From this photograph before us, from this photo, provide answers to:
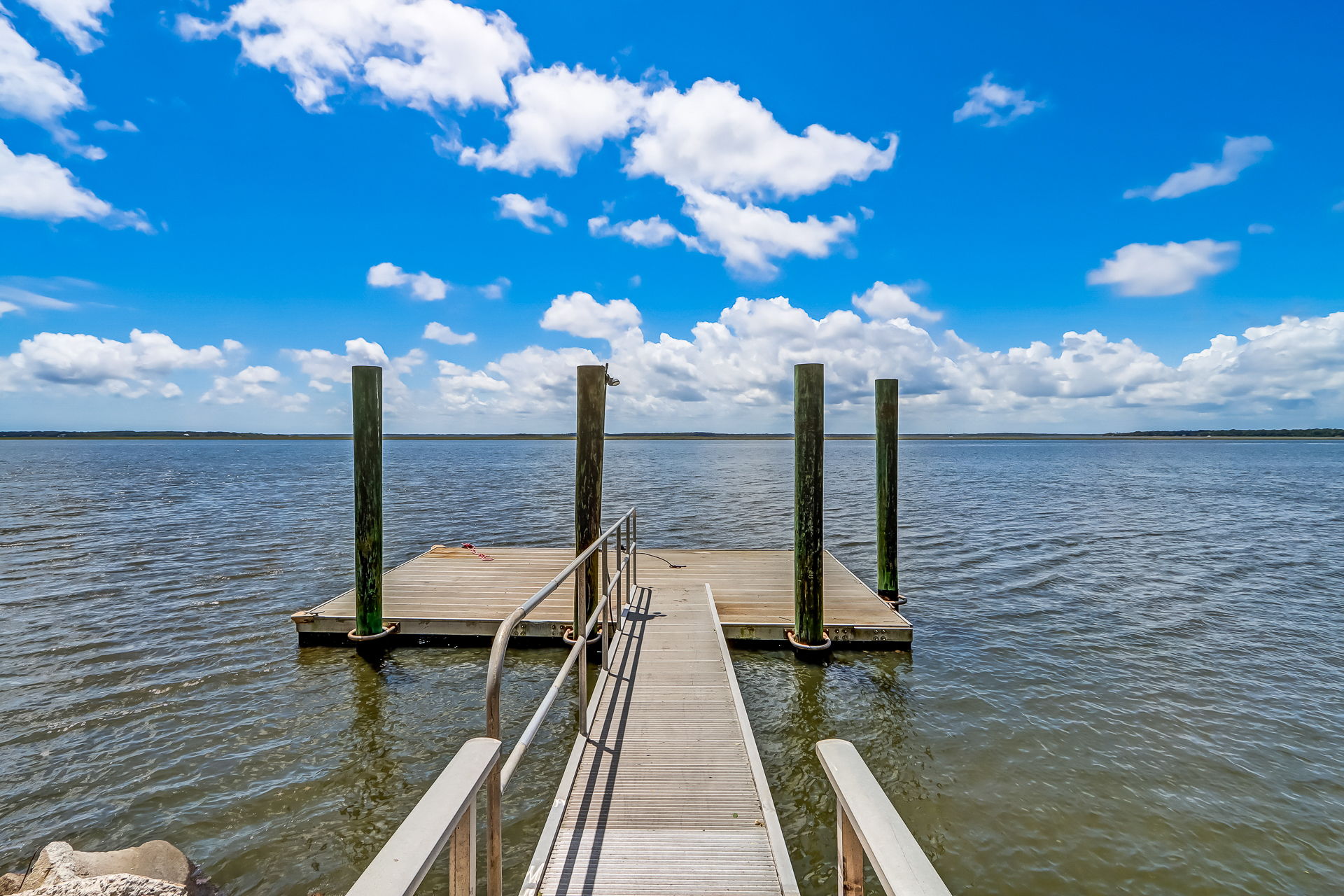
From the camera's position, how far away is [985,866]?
4.56m

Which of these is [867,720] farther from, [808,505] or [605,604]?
[605,604]

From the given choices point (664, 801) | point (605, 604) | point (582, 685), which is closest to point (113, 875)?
point (582, 685)

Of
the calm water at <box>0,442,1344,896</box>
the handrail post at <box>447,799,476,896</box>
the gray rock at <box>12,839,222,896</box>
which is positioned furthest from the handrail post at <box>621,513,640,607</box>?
the handrail post at <box>447,799,476,896</box>

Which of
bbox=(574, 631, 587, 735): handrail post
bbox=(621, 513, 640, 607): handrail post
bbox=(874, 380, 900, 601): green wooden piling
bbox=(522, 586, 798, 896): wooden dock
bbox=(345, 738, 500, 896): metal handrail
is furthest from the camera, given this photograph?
bbox=(874, 380, 900, 601): green wooden piling

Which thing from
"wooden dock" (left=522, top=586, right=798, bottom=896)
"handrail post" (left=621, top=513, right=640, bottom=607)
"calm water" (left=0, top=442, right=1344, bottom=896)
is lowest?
"calm water" (left=0, top=442, right=1344, bottom=896)

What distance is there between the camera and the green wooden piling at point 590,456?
7211mm

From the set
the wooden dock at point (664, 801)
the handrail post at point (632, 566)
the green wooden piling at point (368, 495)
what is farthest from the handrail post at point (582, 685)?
the green wooden piling at point (368, 495)

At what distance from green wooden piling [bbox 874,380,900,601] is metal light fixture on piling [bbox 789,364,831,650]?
2.38 metres

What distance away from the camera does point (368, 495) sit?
7.78 metres

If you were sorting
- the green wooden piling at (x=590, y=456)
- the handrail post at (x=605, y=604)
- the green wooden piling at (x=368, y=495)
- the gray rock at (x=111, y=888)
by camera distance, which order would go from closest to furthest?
the gray rock at (x=111, y=888) < the handrail post at (x=605, y=604) < the green wooden piling at (x=590, y=456) < the green wooden piling at (x=368, y=495)

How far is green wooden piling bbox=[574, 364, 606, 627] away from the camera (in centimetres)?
721

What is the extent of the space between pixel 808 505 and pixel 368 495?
17.8 feet

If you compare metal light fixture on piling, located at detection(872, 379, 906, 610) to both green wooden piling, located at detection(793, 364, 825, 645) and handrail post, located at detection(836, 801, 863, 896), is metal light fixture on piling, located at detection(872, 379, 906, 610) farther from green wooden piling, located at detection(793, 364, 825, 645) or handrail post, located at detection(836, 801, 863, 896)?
handrail post, located at detection(836, 801, 863, 896)

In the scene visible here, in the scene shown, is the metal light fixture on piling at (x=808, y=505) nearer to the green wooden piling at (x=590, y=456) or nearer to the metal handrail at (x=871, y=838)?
the green wooden piling at (x=590, y=456)
